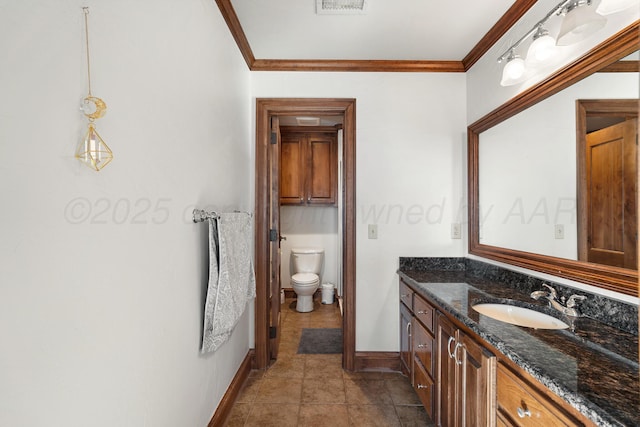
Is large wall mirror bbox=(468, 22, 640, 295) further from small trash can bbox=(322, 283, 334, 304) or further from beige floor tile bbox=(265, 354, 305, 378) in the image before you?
small trash can bbox=(322, 283, 334, 304)

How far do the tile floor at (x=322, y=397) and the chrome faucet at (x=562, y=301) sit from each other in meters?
1.03

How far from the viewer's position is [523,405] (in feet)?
2.94

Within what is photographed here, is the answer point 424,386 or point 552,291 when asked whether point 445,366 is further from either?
point 552,291

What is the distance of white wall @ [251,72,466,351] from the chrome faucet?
36.2 inches

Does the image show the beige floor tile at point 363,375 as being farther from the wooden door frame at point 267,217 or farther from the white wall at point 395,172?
the white wall at point 395,172

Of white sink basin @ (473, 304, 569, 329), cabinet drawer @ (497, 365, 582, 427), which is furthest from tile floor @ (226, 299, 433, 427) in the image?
cabinet drawer @ (497, 365, 582, 427)

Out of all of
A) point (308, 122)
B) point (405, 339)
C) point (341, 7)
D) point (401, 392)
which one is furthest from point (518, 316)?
point (308, 122)

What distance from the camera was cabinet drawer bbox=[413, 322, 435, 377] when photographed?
161 cm

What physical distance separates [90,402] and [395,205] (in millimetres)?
2029

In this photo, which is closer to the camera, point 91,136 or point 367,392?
point 91,136

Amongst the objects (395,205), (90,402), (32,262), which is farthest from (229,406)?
(395,205)

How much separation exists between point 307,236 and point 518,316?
2.93 metres

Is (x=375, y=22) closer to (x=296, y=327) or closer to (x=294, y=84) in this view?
(x=294, y=84)

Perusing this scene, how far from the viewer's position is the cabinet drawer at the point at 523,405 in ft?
2.56
